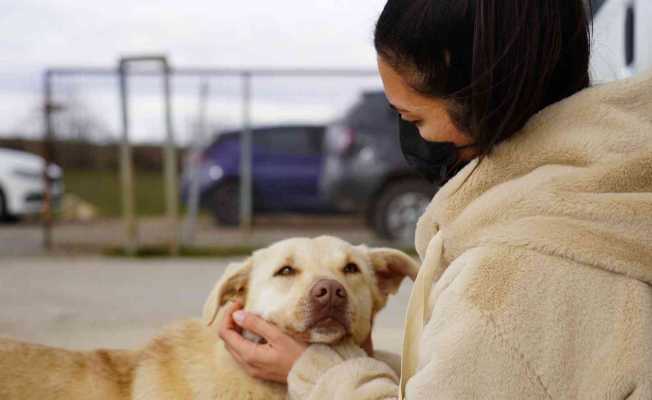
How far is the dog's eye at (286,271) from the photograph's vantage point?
2.78m

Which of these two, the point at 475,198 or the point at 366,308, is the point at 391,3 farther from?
the point at 366,308

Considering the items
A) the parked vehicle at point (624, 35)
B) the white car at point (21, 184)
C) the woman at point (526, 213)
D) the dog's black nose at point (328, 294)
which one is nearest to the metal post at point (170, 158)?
the white car at point (21, 184)

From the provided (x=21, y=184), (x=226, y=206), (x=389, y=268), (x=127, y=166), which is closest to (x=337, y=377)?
(x=389, y=268)

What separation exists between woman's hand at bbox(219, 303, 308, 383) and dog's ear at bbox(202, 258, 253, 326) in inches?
3.2

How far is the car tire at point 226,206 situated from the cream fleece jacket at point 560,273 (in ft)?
36.0

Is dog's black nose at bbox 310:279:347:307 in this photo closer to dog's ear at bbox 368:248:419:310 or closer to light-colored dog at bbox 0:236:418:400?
light-colored dog at bbox 0:236:418:400

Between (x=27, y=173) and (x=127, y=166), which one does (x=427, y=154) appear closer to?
(x=127, y=166)

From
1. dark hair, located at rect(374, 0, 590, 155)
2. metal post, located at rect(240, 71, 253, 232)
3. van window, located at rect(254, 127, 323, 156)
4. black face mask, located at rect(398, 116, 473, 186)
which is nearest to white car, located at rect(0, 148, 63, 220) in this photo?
van window, located at rect(254, 127, 323, 156)

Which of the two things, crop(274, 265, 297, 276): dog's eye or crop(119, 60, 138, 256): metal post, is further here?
crop(119, 60, 138, 256): metal post

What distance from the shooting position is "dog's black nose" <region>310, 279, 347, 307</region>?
2484 millimetres

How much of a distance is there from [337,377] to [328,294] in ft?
1.79

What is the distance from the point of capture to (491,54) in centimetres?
156

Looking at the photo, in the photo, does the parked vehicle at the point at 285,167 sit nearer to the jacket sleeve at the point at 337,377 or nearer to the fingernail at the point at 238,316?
the fingernail at the point at 238,316

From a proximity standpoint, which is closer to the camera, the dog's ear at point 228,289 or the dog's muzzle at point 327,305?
the dog's muzzle at point 327,305
